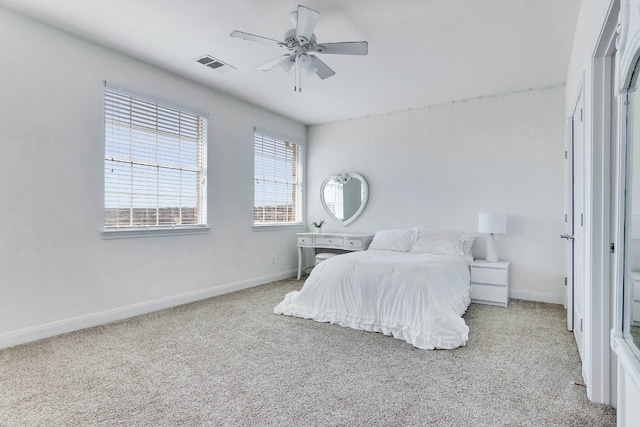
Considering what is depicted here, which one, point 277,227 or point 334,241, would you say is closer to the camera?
point 334,241

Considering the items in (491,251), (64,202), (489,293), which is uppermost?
(64,202)

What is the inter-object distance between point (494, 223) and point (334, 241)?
2.22m

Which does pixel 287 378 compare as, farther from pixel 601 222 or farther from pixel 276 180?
pixel 276 180

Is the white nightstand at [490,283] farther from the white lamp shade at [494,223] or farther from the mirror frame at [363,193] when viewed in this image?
the mirror frame at [363,193]

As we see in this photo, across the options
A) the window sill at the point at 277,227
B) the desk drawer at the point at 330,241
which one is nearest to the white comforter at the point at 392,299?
the desk drawer at the point at 330,241

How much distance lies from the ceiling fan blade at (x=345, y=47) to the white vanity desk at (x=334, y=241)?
2882mm

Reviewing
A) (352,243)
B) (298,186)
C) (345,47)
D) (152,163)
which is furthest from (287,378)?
(298,186)

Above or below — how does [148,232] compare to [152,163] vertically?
below

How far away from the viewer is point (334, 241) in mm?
5316

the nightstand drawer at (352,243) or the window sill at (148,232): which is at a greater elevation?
the window sill at (148,232)

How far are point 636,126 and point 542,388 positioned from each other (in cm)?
163

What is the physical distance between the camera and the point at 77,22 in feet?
9.61

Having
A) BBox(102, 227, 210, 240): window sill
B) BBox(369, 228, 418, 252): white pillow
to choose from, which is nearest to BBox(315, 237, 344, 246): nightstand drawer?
BBox(369, 228, 418, 252): white pillow

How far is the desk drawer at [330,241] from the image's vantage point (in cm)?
526
